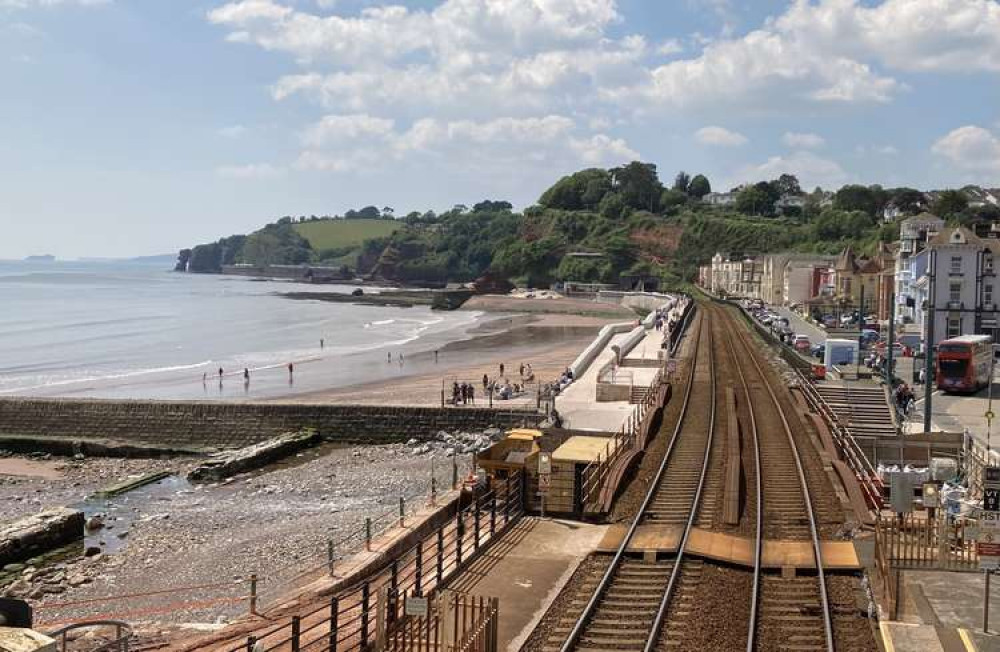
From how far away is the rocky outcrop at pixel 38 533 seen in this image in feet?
74.9

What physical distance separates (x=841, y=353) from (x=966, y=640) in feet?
114

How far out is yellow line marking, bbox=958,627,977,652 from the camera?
9922 millimetres

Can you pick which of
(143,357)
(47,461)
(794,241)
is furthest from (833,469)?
(794,241)

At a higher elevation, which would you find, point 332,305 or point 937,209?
point 937,209

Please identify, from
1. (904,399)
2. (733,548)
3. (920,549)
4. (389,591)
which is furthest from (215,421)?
(920,549)

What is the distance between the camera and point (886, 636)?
34.1 feet

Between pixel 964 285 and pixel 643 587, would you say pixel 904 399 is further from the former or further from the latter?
pixel 643 587

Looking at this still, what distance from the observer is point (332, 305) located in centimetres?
14400

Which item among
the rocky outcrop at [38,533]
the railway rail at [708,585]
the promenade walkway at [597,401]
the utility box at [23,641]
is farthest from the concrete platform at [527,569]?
the promenade walkway at [597,401]

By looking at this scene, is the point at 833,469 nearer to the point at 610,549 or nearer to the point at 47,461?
the point at 610,549

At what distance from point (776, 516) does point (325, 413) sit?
2463 centimetres

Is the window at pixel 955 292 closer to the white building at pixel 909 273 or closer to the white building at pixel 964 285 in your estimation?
the white building at pixel 964 285

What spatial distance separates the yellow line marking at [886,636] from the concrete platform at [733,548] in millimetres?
2908

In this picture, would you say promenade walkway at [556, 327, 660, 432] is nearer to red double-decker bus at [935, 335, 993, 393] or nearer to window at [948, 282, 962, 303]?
red double-decker bus at [935, 335, 993, 393]
